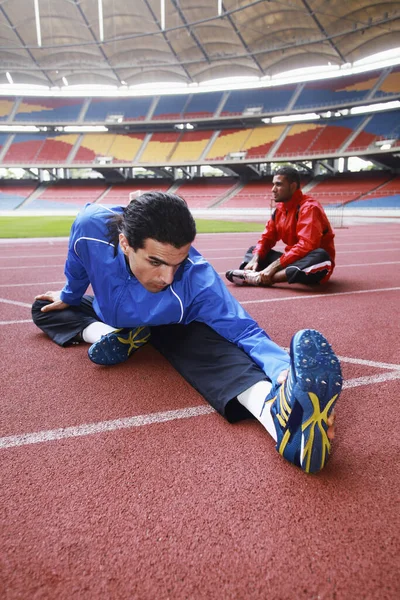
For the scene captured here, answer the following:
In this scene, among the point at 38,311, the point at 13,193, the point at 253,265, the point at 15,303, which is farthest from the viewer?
the point at 13,193

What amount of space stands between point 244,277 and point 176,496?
4.12 meters

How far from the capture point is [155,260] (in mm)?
1988

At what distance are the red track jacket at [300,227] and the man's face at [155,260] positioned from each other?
10.3 feet

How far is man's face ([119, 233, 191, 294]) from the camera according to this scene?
194 cm

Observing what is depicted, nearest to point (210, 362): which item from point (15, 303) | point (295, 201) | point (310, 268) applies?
point (310, 268)

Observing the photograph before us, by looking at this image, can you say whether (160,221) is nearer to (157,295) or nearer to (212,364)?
(157,295)

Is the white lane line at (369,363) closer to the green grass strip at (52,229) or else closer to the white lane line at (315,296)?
the white lane line at (315,296)

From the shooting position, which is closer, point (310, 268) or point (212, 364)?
point (212, 364)

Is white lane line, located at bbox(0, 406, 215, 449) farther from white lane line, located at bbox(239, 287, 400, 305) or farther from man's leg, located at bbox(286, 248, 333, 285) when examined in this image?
man's leg, located at bbox(286, 248, 333, 285)

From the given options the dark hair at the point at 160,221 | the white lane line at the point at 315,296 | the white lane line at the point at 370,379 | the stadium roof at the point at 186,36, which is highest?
the stadium roof at the point at 186,36

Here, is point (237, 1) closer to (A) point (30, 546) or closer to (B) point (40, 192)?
(B) point (40, 192)

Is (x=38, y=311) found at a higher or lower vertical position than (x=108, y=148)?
lower

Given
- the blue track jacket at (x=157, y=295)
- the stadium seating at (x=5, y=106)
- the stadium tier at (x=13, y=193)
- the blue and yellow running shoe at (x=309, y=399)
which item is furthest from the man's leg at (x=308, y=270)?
the stadium seating at (x=5, y=106)

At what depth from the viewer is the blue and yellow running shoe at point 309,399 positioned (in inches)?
58.6
